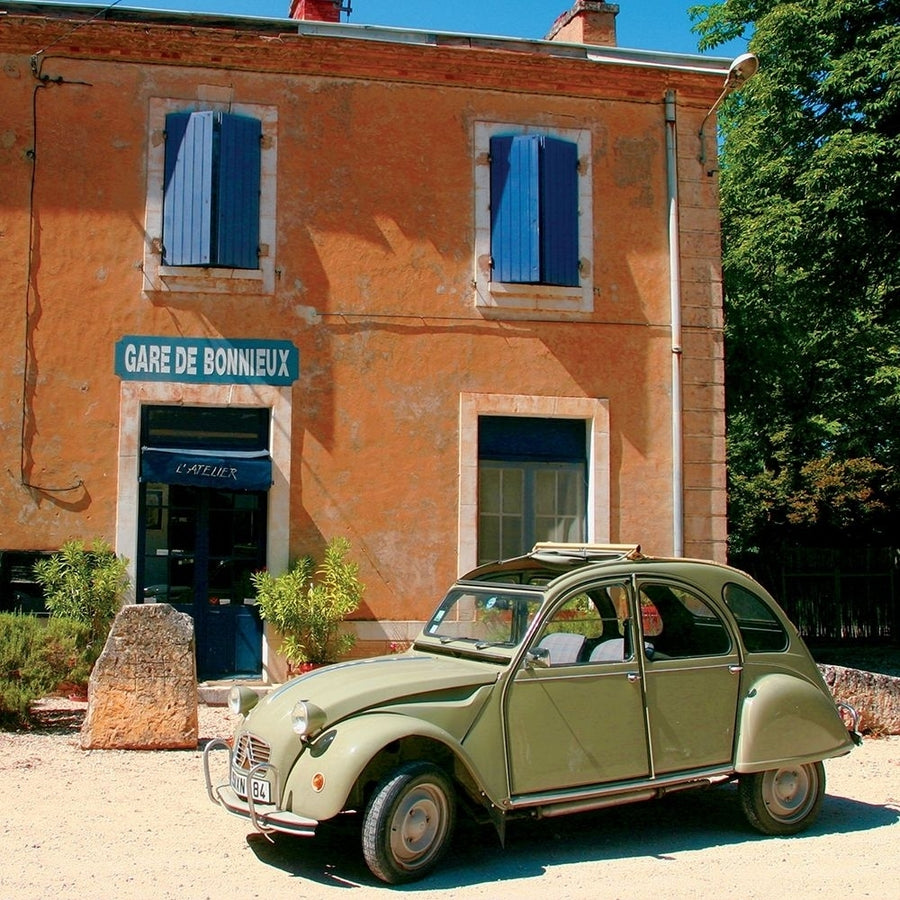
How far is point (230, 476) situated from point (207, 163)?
11.3 ft

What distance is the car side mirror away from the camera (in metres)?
6.42

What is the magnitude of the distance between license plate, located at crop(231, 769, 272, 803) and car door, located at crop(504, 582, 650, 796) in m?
1.30

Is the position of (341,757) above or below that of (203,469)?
below

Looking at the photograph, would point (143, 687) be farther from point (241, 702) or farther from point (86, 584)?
point (86, 584)

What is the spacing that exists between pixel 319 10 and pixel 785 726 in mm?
10127

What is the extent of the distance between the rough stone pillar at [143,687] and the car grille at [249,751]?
2773mm

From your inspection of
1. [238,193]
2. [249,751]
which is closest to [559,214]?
[238,193]

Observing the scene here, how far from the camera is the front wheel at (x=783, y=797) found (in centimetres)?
702

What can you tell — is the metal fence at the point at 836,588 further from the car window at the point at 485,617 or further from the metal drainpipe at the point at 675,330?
the car window at the point at 485,617

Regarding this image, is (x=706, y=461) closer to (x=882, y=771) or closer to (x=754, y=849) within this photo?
(x=882, y=771)

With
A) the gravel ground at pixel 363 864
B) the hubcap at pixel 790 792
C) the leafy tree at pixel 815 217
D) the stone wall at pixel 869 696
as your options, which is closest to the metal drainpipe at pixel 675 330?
the stone wall at pixel 869 696

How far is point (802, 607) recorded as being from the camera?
1856 cm

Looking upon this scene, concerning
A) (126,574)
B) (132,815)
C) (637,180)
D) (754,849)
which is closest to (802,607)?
(637,180)

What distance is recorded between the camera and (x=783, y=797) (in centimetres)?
713
